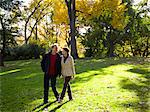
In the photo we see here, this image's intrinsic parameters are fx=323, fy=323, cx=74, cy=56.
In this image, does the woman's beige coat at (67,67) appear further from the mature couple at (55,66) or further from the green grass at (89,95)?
the green grass at (89,95)

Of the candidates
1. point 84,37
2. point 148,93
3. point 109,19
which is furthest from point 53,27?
point 148,93

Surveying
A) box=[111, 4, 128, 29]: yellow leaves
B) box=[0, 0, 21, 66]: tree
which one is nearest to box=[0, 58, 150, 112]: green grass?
box=[0, 0, 21, 66]: tree

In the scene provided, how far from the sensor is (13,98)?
11984mm

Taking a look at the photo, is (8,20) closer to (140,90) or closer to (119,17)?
(119,17)

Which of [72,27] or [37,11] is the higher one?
[37,11]

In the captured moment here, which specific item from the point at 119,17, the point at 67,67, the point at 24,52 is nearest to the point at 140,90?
the point at 67,67

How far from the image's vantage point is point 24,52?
37.9m

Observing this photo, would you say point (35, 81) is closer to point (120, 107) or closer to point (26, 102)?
point (26, 102)

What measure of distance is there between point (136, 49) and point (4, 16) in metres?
26.9

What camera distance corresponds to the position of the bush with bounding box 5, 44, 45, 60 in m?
37.2

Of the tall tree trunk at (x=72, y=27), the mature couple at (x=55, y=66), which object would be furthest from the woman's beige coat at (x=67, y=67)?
the tall tree trunk at (x=72, y=27)

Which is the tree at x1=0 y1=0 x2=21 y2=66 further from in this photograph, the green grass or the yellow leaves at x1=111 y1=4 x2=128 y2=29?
the yellow leaves at x1=111 y1=4 x2=128 y2=29

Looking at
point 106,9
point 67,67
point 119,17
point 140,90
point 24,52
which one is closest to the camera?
point 67,67

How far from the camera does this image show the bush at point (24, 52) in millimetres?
37156
